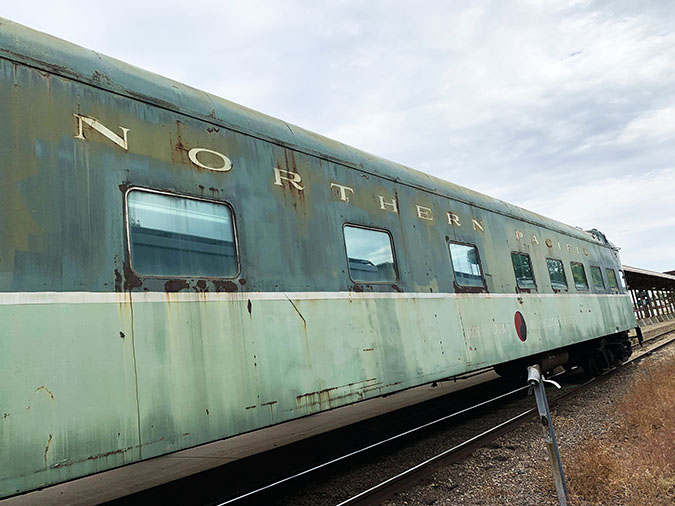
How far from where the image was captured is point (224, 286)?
3.23 meters

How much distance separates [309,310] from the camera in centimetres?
375

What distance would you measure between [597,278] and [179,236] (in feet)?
32.5

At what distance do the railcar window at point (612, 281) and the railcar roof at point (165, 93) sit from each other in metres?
7.85

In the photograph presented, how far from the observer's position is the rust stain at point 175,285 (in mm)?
2926

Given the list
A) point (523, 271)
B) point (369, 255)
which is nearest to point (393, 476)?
point (369, 255)

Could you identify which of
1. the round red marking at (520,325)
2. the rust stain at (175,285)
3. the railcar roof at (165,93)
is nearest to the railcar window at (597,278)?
the round red marking at (520,325)

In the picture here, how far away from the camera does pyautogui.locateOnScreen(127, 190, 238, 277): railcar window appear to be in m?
2.92

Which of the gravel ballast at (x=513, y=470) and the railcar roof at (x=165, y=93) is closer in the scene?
the railcar roof at (x=165, y=93)

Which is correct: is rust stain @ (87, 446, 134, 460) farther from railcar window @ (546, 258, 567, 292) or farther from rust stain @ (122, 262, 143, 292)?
railcar window @ (546, 258, 567, 292)

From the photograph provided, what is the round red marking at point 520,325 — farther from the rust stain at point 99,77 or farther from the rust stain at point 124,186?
the rust stain at point 99,77

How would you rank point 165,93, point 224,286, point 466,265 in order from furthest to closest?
point 466,265
point 165,93
point 224,286

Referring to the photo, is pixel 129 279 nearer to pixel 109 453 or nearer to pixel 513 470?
pixel 109 453

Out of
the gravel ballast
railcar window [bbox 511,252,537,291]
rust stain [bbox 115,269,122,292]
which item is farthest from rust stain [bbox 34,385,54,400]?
railcar window [bbox 511,252,537,291]

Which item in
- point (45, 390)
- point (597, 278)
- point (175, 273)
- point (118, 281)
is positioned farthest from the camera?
point (597, 278)
